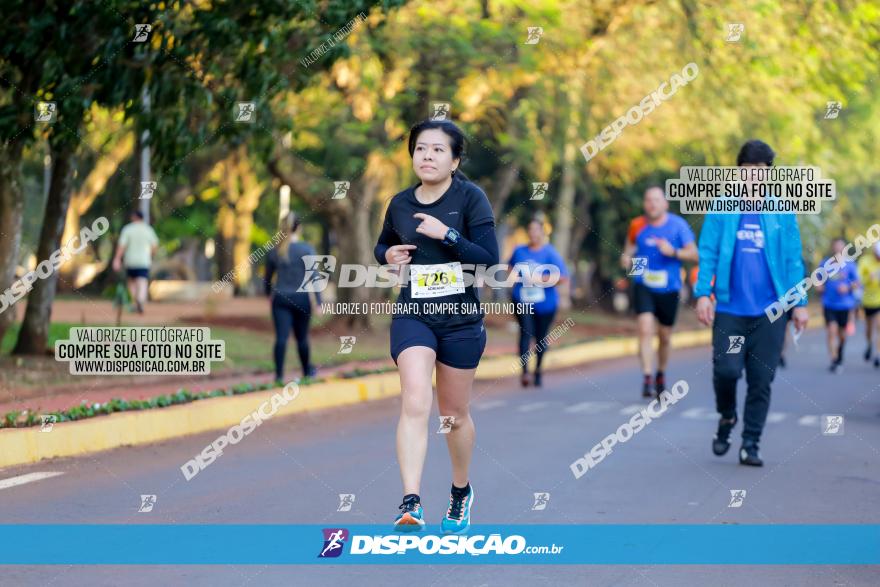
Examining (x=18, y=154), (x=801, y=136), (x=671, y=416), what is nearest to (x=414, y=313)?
(x=671, y=416)

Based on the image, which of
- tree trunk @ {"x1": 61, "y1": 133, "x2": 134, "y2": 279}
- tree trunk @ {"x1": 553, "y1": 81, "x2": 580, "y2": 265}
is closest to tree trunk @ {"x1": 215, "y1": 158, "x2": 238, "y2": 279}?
tree trunk @ {"x1": 61, "y1": 133, "x2": 134, "y2": 279}

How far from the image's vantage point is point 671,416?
13234 millimetres

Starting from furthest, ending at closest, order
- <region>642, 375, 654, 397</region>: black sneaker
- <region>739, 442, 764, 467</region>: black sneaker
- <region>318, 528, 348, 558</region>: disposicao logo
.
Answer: <region>642, 375, 654, 397</region>: black sneaker, <region>739, 442, 764, 467</region>: black sneaker, <region>318, 528, 348, 558</region>: disposicao logo

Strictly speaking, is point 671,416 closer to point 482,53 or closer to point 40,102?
point 40,102

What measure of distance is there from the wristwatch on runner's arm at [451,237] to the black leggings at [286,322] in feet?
25.3

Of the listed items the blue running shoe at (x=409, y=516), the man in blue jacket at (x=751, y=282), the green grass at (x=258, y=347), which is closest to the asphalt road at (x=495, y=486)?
the blue running shoe at (x=409, y=516)

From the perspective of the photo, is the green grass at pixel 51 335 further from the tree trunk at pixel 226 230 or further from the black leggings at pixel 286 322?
the tree trunk at pixel 226 230

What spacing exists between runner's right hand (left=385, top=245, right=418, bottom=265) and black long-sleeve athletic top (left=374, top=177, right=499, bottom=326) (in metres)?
0.07

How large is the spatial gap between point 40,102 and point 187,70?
134cm

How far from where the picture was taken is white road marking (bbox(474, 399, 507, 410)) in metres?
14.2

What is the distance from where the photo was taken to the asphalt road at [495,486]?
6059mm

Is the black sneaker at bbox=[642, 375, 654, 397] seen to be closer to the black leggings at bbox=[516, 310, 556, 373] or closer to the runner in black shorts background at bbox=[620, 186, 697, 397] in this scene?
the runner in black shorts background at bbox=[620, 186, 697, 397]

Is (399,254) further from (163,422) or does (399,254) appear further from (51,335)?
(51,335)

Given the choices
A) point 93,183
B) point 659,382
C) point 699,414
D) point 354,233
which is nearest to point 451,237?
point 699,414
